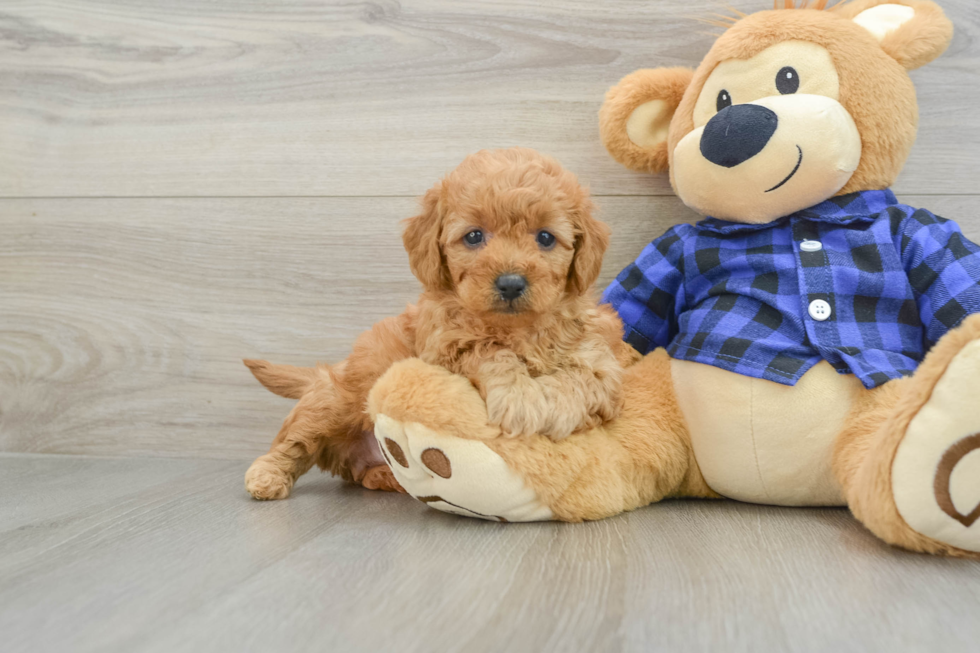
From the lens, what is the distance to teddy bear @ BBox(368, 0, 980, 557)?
91 centimetres

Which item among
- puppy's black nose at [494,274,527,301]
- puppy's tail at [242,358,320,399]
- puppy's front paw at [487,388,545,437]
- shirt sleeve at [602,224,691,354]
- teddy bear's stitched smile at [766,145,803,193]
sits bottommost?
puppy's tail at [242,358,320,399]

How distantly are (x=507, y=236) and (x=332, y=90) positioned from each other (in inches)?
27.1

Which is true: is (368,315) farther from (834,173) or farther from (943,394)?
(943,394)

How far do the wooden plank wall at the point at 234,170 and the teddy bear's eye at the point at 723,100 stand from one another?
0.26 meters

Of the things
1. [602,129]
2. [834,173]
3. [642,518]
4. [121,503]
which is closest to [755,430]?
[642,518]

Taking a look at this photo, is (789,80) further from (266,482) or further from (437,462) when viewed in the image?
(266,482)

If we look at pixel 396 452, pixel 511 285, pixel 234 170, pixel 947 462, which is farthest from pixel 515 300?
pixel 234 170

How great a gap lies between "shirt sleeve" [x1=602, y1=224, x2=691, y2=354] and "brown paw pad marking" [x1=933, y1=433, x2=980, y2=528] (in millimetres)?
467

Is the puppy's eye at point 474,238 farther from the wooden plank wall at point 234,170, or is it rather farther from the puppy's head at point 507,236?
the wooden plank wall at point 234,170

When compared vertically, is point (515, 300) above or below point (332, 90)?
below

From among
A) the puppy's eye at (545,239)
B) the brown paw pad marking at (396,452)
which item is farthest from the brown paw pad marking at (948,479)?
the brown paw pad marking at (396,452)

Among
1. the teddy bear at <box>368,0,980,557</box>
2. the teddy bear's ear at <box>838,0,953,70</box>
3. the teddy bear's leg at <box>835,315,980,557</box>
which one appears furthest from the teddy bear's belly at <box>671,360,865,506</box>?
the teddy bear's ear at <box>838,0,953,70</box>

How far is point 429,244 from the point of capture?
97cm

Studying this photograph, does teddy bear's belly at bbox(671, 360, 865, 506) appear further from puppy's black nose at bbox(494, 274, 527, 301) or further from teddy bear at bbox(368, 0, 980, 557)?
puppy's black nose at bbox(494, 274, 527, 301)
